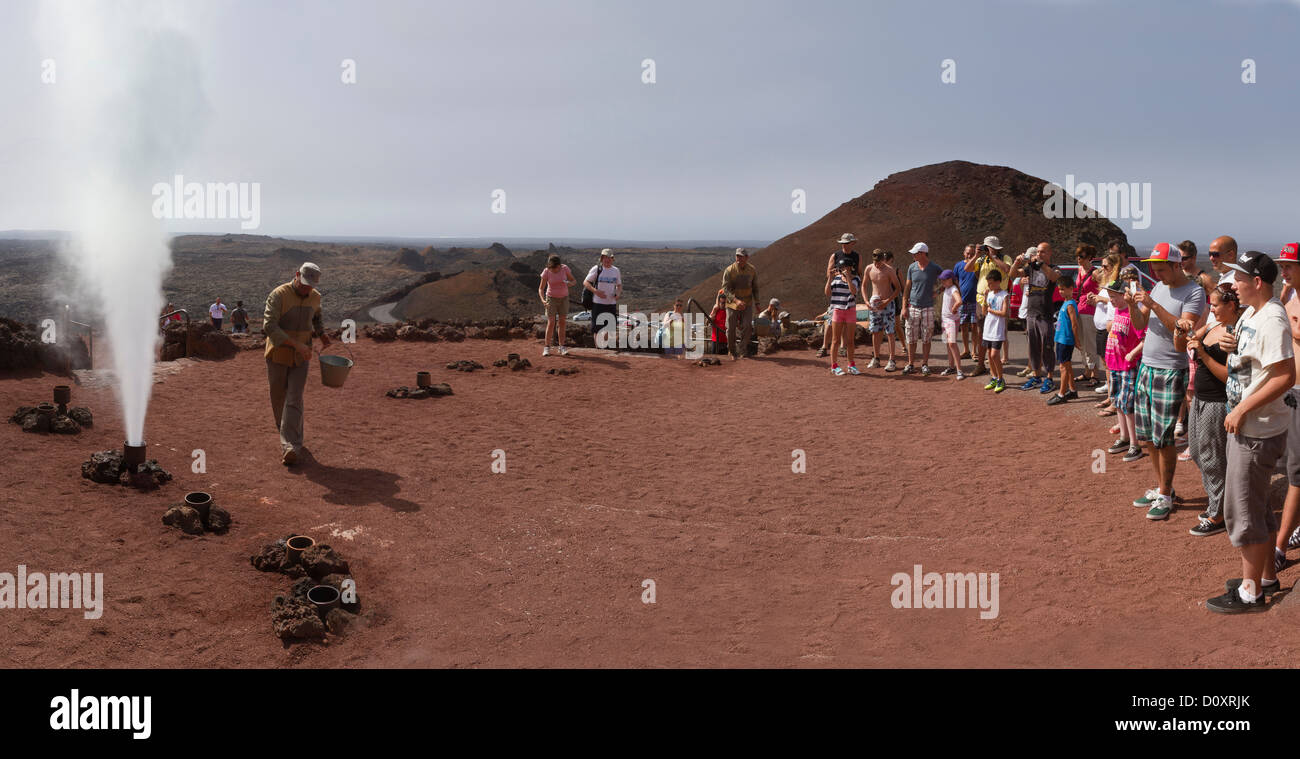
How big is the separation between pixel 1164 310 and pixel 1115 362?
5.09 feet

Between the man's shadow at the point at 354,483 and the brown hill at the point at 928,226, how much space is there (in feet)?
84.9

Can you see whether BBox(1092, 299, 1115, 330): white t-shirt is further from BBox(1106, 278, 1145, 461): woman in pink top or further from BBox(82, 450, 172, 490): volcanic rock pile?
BBox(82, 450, 172, 490): volcanic rock pile

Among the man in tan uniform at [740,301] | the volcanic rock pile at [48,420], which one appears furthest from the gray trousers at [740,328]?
the volcanic rock pile at [48,420]

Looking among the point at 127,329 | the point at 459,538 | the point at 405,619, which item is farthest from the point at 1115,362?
the point at 127,329

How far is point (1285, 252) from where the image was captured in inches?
213

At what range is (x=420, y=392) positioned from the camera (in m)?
11.9

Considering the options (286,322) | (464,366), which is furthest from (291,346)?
(464,366)

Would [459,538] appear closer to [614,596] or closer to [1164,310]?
[614,596]

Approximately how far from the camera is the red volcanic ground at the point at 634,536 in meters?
5.16

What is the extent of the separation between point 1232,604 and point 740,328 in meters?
10.2

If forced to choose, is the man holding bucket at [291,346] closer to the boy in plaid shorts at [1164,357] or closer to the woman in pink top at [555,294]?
the woman in pink top at [555,294]

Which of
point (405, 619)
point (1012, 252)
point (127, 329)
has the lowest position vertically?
point (405, 619)

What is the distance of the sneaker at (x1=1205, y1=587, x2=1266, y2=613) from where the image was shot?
199 inches

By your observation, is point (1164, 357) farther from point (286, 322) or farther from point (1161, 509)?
point (286, 322)
